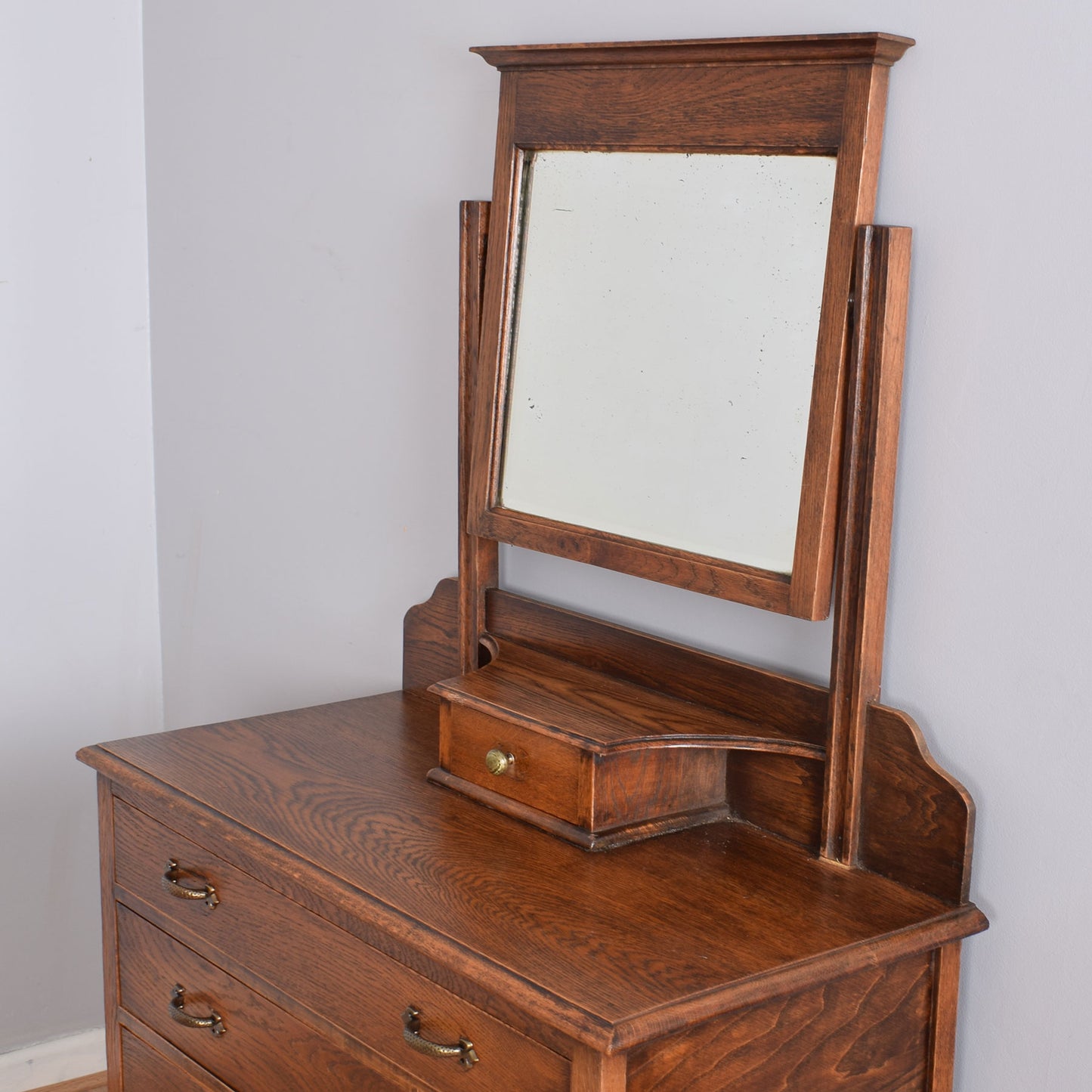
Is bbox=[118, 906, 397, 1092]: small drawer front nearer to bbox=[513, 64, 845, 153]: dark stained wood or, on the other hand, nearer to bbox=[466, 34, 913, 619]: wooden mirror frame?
bbox=[466, 34, 913, 619]: wooden mirror frame

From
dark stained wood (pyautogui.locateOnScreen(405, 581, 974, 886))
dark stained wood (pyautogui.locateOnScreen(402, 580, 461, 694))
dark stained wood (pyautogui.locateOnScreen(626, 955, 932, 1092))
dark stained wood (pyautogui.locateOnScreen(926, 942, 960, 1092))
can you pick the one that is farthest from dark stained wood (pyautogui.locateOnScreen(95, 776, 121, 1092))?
dark stained wood (pyautogui.locateOnScreen(926, 942, 960, 1092))

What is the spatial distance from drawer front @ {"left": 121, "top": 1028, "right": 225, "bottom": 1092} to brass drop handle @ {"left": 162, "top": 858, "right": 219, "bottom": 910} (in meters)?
0.24

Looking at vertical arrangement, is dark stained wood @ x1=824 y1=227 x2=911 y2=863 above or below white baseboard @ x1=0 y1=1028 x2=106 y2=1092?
above

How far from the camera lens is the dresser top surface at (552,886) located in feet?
4.16

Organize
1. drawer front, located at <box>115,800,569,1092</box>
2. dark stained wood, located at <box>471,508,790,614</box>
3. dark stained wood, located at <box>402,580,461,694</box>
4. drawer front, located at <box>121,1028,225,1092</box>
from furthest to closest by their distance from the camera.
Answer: dark stained wood, located at <box>402,580,461,694</box>, drawer front, located at <box>121,1028,225,1092</box>, dark stained wood, located at <box>471,508,790,614</box>, drawer front, located at <box>115,800,569,1092</box>

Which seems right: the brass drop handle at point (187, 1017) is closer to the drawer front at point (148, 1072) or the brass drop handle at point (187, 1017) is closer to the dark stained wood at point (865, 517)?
the drawer front at point (148, 1072)

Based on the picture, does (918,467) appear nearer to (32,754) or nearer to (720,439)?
(720,439)

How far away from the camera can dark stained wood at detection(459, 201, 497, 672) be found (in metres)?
1.85

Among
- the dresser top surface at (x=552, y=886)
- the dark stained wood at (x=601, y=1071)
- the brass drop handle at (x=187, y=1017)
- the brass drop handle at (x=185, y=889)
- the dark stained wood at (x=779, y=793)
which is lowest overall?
the brass drop handle at (x=187, y=1017)

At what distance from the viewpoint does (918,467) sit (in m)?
1.47

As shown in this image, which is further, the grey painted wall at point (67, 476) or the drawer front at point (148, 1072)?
the grey painted wall at point (67, 476)

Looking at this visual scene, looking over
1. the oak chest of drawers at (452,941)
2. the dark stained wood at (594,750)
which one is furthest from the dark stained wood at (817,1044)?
the dark stained wood at (594,750)

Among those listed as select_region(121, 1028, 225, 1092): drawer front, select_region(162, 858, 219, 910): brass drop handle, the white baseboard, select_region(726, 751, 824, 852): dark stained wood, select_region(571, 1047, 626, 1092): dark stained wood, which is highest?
select_region(726, 751, 824, 852): dark stained wood

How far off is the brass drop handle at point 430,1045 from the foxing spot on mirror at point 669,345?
0.58m
